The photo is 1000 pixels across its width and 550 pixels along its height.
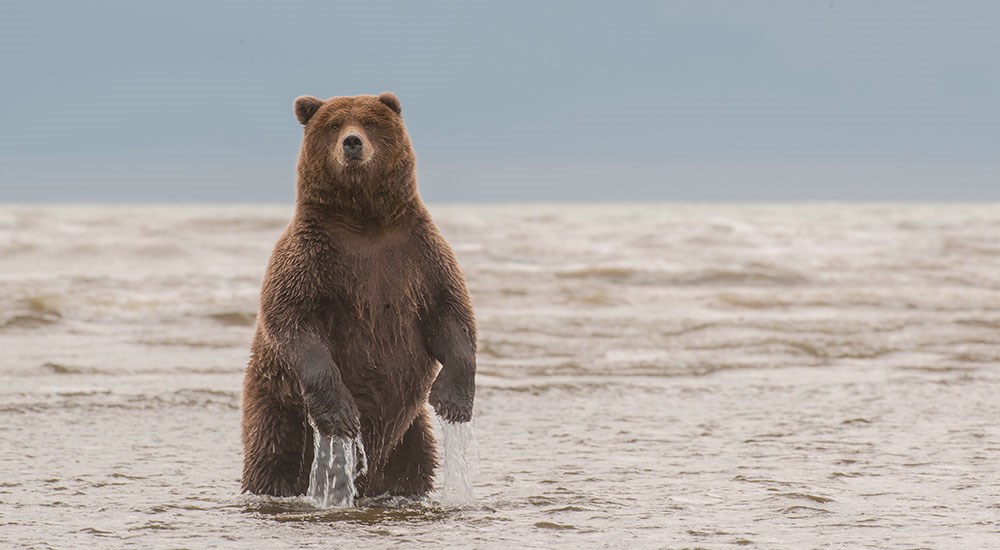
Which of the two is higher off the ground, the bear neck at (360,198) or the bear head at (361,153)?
the bear head at (361,153)

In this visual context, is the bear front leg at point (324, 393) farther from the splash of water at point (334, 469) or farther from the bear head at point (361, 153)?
the bear head at point (361, 153)

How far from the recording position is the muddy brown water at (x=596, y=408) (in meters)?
5.55

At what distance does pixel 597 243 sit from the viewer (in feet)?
88.0

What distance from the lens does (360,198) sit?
579 cm

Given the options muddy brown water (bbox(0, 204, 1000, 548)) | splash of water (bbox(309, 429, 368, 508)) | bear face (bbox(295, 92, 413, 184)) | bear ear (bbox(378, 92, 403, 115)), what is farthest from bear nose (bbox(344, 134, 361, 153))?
muddy brown water (bbox(0, 204, 1000, 548))

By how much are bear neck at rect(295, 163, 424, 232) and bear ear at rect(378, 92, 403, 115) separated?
0.27m

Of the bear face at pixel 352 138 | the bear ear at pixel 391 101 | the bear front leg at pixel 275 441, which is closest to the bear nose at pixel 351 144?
the bear face at pixel 352 138

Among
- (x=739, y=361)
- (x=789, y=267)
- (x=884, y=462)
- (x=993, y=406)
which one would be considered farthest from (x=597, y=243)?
(x=884, y=462)

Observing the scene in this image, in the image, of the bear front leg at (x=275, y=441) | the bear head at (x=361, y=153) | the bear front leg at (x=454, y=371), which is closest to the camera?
the bear head at (x=361, y=153)

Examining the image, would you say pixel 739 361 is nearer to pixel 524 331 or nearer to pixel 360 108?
pixel 524 331

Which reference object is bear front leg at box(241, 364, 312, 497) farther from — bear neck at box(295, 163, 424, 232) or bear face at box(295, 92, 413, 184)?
bear face at box(295, 92, 413, 184)

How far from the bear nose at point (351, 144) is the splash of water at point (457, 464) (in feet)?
3.99

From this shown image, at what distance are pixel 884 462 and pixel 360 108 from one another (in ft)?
10.5

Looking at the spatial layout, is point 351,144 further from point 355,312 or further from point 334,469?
point 334,469
